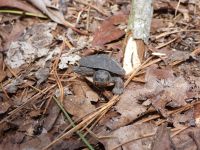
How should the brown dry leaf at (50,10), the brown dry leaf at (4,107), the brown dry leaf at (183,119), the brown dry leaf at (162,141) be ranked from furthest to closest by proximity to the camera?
1. the brown dry leaf at (50,10)
2. the brown dry leaf at (4,107)
3. the brown dry leaf at (183,119)
4. the brown dry leaf at (162,141)

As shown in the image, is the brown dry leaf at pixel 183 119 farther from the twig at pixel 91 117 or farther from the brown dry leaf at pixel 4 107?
the brown dry leaf at pixel 4 107

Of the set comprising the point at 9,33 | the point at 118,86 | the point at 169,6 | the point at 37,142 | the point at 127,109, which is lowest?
the point at 37,142

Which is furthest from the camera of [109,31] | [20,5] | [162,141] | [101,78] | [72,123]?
[20,5]

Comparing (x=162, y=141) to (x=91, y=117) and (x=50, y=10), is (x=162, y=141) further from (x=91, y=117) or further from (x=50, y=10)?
(x=50, y=10)

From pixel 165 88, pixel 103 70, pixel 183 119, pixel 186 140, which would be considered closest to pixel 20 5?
pixel 103 70

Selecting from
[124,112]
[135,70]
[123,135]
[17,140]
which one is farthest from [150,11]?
[17,140]

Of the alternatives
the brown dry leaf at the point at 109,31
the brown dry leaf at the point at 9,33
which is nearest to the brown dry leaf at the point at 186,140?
the brown dry leaf at the point at 109,31
